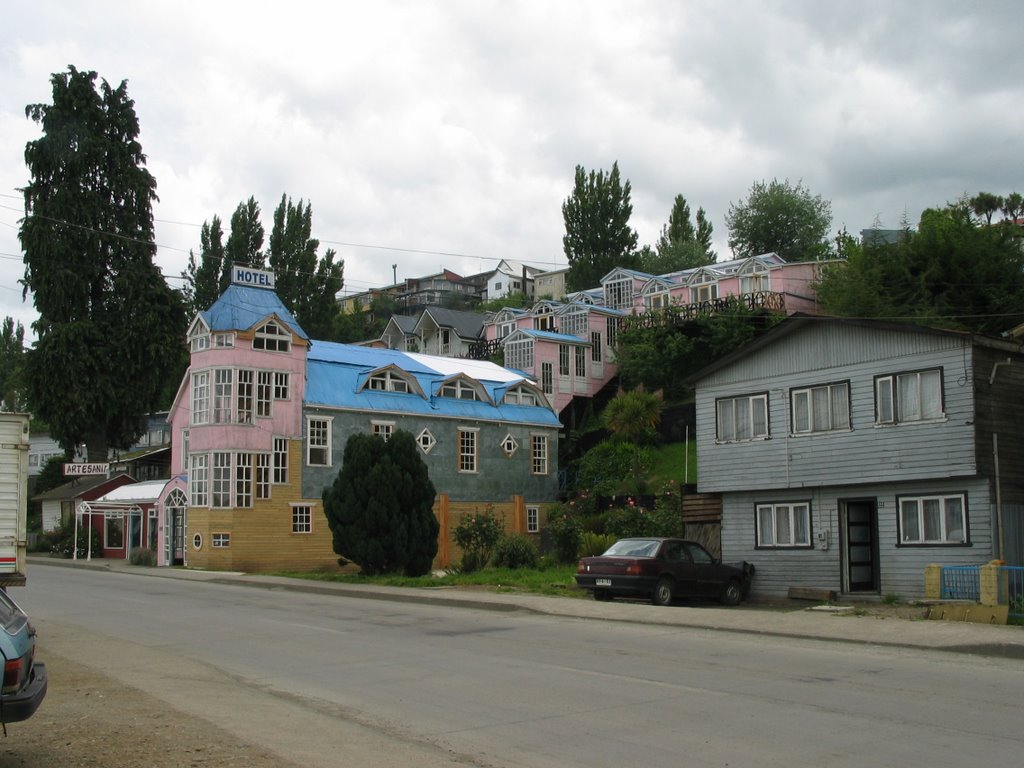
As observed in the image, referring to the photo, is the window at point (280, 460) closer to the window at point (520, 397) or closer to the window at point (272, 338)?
the window at point (272, 338)

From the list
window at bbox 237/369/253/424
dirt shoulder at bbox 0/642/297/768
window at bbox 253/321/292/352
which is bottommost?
dirt shoulder at bbox 0/642/297/768

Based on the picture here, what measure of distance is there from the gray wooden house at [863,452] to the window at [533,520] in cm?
2115

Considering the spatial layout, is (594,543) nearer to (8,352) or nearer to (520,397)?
(520,397)

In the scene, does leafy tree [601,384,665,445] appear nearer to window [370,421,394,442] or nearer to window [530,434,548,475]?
window [530,434,548,475]

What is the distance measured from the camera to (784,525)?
26.7 m

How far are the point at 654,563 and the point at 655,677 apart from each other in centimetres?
1050

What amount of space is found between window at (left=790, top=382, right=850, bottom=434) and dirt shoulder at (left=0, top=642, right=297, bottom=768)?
18770 mm

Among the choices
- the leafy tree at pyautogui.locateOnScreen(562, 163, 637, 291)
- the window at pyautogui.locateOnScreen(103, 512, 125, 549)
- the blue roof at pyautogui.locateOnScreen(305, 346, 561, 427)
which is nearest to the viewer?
the blue roof at pyautogui.locateOnScreen(305, 346, 561, 427)

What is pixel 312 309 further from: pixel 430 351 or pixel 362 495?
pixel 362 495

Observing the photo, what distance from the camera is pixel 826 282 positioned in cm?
5012

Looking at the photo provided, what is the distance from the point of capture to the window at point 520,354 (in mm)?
54188

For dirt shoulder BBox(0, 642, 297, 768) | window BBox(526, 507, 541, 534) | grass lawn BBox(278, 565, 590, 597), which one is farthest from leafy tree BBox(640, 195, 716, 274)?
dirt shoulder BBox(0, 642, 297, 768)

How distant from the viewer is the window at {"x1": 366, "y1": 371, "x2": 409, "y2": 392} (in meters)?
45.1

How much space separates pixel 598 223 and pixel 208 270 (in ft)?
97.6
